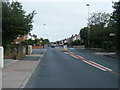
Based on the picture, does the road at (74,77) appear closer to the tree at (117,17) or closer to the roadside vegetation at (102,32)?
the tree at (117,17)

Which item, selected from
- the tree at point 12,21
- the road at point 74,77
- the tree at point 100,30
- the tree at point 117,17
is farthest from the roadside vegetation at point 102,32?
the road at point 74,77

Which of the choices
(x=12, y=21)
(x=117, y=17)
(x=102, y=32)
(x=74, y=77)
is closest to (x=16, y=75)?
(x=74, y=77)

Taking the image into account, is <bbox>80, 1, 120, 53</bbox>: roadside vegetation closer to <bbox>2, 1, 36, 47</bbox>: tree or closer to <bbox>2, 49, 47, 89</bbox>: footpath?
<bbox>2, 1, 36, 47</bbox>: tree

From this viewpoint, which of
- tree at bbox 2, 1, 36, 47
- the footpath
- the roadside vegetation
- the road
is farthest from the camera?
the roadside vegetation

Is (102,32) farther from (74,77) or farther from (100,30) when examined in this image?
Answer: (74,77)

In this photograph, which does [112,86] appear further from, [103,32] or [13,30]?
[103,32]

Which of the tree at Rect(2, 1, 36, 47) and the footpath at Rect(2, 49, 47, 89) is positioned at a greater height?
the tree at Rect(2, 1, 36, 47)

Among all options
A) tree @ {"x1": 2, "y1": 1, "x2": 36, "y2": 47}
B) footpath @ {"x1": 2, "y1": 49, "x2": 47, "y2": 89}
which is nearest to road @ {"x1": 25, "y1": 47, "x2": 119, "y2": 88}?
footpath @ {"x1": 2, "y1": 49, "x2": 47, "y2": 89}

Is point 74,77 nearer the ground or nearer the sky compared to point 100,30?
nearer the ground

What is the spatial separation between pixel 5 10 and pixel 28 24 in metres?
3.81

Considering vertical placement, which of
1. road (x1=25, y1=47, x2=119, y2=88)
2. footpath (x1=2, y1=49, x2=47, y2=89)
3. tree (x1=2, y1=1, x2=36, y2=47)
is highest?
tree (x1=2, y1=1, x2=36, y2=47)

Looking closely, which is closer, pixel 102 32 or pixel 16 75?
pixel 16 75

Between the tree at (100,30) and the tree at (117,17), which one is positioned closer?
the tree at (117,17)

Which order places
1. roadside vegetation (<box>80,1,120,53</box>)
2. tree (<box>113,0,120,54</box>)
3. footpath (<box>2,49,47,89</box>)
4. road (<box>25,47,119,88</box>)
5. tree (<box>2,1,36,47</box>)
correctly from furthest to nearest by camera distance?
1. roadside vegetation (<box>80,1,120,53</box>)
2. tree (<box>113,0,120,54</box>)
3. tree (<box>2,1,36,47</box>)
4. road (<box>25,47,119,88</box>)
5. footpath (<box>2,49,47,89</box>)
